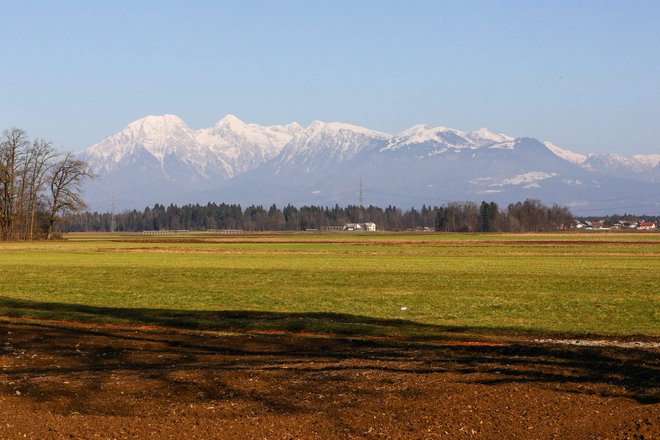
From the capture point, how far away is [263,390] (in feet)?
46.8

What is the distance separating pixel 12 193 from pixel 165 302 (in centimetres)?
9942

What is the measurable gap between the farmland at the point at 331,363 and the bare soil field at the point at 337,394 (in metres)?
0.04

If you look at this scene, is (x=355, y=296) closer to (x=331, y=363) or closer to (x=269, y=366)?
(x=331, y=363)

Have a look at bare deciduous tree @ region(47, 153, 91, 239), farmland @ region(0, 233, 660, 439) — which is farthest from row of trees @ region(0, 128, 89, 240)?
farmland @ region(0, 233, 660, 439)

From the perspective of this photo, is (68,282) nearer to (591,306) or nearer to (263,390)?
(591,306)

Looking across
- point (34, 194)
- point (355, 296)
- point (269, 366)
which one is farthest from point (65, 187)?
point (269, 366)

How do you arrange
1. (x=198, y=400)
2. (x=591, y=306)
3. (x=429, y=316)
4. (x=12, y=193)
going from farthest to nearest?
(x=12, y=193)
(x=591, y=306)
(x=429, y=316)
(x=198, y=400)

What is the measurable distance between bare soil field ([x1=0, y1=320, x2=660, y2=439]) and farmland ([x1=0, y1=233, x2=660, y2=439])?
0.04 meters

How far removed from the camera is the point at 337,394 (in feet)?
45.6

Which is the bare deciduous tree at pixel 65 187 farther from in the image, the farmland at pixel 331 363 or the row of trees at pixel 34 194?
the farmland at pixel 331 363

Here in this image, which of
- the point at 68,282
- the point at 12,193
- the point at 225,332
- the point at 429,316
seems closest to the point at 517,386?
the point at 225,332

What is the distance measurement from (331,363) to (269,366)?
1189mm

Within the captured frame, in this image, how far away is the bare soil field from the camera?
12227mm

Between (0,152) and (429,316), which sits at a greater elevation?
(0,152)
